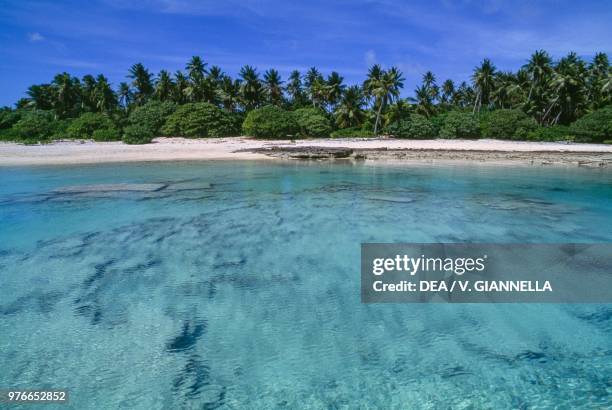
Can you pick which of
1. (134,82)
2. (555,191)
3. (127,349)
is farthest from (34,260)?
(134,82)

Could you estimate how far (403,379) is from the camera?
3.53 meters

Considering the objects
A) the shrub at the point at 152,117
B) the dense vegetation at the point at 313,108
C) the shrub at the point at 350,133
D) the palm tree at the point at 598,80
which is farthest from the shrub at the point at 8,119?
the palm tree at the point at 598,80

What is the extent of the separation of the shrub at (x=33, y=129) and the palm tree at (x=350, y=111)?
32104mm

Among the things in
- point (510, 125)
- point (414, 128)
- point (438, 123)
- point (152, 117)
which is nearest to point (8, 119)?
point (152, 117)

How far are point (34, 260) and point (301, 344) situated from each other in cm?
529

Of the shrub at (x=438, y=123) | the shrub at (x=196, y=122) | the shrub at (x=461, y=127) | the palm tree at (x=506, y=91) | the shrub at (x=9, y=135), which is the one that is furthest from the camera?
the palm tree at (x=506, y=91)

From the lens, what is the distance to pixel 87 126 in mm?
41531

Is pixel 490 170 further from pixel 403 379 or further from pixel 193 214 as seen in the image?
pixel 403 379

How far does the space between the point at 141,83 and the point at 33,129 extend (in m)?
19.5

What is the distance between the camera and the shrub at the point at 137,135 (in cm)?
3597

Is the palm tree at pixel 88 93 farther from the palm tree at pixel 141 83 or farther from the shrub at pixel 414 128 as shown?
the shrub at pixel 414 128

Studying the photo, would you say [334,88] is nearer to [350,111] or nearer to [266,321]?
[350,111]

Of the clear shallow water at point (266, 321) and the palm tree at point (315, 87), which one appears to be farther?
the palm tree at point (315, 87)

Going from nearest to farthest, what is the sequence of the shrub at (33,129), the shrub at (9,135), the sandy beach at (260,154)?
1. the sandy beach at (260,154)
2. the shrub at (9,135)
3. the shrub at (33,129)
